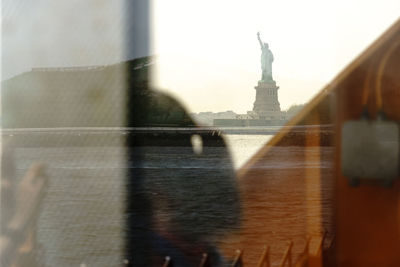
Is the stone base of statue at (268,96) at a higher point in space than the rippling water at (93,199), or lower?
higher

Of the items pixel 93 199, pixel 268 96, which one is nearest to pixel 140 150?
pixel 93 199

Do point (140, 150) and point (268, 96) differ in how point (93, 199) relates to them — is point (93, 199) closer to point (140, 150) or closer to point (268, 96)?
point (268, 96)

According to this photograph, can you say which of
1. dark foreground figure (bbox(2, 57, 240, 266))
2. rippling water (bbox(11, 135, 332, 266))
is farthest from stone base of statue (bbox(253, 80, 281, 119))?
dark foreground figure (bbox(2, 57, 240, 266))

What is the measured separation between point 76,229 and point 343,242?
3331mm

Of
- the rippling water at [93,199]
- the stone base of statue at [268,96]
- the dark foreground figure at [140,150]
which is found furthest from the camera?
the rippling water at [93,199]

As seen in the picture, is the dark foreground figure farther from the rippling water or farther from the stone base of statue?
the stone base of statue

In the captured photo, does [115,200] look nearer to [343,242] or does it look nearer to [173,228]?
A: [173,228]

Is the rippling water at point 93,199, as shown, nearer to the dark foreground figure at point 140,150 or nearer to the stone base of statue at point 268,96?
the dark foreground figure at point 140,150

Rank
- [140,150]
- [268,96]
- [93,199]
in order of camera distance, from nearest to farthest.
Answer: [268,96]
[93,199]
[140,150]

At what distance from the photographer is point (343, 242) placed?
3.08 ft

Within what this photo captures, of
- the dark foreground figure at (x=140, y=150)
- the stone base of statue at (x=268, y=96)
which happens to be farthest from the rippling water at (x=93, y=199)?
the stone base of statue at (x=268, y=96)

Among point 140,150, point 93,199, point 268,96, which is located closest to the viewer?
point 268,96

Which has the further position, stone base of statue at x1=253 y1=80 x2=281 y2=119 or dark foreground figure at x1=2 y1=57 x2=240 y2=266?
stone base of statue at x1=253 y1=80 x2=281 y2=119

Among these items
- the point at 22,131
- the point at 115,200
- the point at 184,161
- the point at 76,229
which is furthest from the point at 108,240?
the point at 184,161
